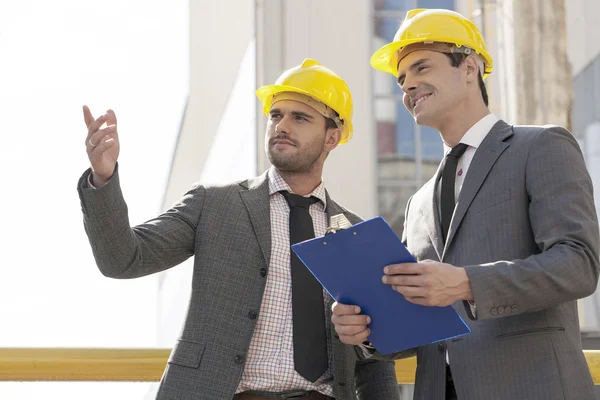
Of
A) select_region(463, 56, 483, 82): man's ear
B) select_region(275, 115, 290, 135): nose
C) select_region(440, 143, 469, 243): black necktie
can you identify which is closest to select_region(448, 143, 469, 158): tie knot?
select_region(440, 143, 469, 243): black necktie

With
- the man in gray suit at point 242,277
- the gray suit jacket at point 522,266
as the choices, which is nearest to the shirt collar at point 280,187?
the man in gray suit at point 242,277

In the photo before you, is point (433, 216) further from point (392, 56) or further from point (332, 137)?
point (332, 137)

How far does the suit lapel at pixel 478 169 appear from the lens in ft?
8.66

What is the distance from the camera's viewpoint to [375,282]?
239cm

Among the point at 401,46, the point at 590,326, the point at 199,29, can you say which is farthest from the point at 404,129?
the point at 401,46

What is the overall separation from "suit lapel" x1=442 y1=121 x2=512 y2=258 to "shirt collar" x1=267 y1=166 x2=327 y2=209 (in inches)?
33.2

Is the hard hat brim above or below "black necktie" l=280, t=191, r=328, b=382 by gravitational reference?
above

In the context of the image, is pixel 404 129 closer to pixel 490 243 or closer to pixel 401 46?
pixel 401 46

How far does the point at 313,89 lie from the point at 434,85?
2.35 feet

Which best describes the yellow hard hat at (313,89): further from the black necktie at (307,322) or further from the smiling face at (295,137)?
the black necktie at (307,322)

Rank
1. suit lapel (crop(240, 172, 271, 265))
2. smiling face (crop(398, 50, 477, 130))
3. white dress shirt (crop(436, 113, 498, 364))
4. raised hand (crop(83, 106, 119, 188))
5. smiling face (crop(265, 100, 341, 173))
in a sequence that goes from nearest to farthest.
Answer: raised hand (crop(83, 106, 119, 188)) → white dress shirt (crop(436, 113, 498, 364)) → smiling face (crop(398, 50, 477, 130)) → suit lapel (crop(240, 172, 271, 265)) → smiling face (crop(265, 100, 341, 173))

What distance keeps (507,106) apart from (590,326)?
314 centimetres

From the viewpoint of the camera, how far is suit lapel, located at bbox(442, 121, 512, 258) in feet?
8.66

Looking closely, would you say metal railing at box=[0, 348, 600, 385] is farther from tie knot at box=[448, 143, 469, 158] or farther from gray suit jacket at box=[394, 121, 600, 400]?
tie knot at box=[448, 143, 469, 158]
